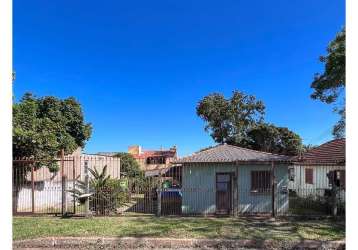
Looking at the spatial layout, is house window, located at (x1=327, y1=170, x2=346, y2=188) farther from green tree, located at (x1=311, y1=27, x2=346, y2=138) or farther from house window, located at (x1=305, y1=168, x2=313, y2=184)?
house window, located at (x1=305, y1=168, x2=313, y2=184)

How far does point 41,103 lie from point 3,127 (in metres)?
24.1

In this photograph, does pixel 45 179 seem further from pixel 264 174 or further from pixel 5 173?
pixel 5 173

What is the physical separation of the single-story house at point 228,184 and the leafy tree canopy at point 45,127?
637cm

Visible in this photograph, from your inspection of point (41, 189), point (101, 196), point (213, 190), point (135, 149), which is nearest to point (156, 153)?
point (135, 149)

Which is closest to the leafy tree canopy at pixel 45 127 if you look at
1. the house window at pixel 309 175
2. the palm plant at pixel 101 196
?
the palm plant at pixel 101 196

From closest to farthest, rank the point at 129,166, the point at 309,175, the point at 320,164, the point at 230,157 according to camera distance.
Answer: the point at 230,157, the point at 320,164, the point at 309,175, the point at 129,166

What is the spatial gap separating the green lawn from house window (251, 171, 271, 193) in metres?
2.73

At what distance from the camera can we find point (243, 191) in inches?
634

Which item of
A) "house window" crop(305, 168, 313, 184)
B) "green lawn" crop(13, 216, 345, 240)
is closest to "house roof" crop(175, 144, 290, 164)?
"green lawn" crop(13, 216, 345, 240)

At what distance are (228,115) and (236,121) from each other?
134cm

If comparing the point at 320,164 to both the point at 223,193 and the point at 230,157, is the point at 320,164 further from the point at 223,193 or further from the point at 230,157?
the point at 223,193

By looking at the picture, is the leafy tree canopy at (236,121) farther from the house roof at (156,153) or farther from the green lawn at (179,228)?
the green lawn at (179,228)

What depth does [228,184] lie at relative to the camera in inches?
631

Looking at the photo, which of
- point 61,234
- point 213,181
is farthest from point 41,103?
point 61,234
